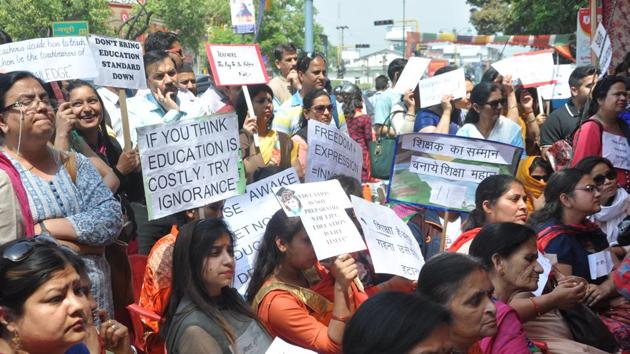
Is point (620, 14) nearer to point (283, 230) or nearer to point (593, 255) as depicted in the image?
point (593, 255)

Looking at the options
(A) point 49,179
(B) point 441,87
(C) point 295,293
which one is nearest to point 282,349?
(C) point 295,293

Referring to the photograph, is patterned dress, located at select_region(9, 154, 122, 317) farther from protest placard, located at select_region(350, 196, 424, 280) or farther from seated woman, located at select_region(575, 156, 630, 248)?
seated woman, located at select_region(575, 156, 630, 248)

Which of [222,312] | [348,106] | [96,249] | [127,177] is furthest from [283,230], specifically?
[348,106]

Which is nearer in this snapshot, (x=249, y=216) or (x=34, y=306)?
(x=34, y=306)

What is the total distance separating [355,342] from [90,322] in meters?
1.06

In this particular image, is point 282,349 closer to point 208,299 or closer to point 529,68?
point 208,299

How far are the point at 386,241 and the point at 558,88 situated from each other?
7.10 m

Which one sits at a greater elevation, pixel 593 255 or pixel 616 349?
pixel 593 255

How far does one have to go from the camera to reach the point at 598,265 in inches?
212

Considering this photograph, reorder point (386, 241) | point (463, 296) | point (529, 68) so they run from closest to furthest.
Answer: point (463, 296)
point (386, 241)
point (529, 68)

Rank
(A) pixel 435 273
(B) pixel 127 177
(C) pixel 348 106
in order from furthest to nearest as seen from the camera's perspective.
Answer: (C) pixel 348 106, (B) pixel 127 177, (A) pixel 435 273

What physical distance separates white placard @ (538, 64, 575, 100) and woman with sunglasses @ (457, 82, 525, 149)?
3.44 metres

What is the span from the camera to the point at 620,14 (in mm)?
9695

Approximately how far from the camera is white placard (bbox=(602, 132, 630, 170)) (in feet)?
23.4
